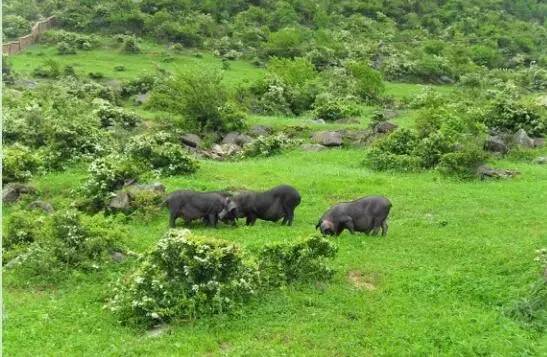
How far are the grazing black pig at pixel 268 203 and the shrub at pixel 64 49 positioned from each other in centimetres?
4882

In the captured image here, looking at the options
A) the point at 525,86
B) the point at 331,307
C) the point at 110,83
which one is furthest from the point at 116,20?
the point at 331,307

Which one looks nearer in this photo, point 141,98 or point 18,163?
point 18,163

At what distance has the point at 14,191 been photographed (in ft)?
76.2

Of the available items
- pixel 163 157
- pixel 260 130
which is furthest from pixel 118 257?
pixel 260 130

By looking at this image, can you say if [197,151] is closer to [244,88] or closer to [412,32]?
[244,88]

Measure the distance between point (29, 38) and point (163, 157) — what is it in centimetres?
4801

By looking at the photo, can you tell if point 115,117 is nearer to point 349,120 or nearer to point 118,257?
point 349,120

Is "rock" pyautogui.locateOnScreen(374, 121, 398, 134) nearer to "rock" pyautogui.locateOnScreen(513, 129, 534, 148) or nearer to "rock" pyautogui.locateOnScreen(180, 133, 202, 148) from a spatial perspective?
"rock" pyautogui.locateOnScreen(513, 129, 534, 148)

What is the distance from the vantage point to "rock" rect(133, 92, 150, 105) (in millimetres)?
44787

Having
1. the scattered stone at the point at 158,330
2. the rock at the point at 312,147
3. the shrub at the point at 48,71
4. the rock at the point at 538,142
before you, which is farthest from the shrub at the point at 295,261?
the shrub at the point at 48,71

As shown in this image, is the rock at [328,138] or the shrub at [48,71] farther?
the shrub at [48,71]

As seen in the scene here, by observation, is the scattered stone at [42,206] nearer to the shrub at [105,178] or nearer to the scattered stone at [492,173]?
the shrub at [105,178]

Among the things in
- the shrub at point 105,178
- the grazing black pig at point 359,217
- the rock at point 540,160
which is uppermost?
the grazing black pig at point 359,217

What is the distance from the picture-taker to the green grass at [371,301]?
1291 centimetres
